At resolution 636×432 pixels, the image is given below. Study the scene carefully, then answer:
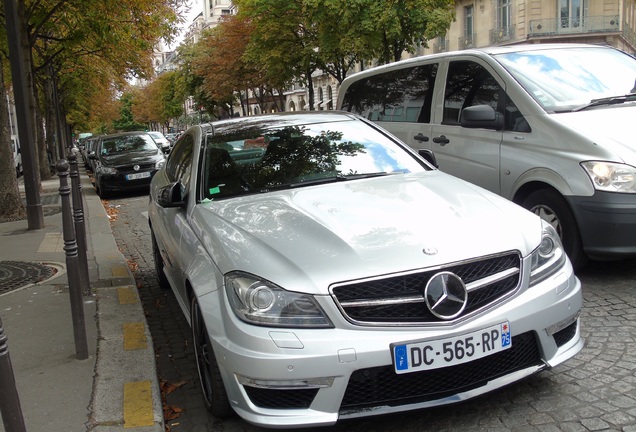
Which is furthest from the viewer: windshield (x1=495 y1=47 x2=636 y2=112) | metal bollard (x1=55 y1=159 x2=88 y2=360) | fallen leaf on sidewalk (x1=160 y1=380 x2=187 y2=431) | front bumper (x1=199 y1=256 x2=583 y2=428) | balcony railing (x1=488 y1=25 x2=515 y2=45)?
balcony railing (x1=488 y1=25 x2=515 y2=45)

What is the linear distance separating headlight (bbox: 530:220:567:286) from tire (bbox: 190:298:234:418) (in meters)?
1.60

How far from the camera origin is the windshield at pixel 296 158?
418 cm

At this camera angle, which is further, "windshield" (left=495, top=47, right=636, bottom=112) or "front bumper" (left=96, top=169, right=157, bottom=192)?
"front bumper" (left=96, top=169, right=157, bottom=192)

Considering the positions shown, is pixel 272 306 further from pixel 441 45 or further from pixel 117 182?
pixel 441 45

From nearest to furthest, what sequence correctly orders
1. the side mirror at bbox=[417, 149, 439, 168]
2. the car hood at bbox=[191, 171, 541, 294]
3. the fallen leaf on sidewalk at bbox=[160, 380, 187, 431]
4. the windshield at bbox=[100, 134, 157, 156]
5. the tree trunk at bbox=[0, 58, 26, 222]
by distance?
the car hood at bbox=[191, 171, 541, 294] → the fallen leaf on sidewalk at bbox=[160, 380, 187, 431] → the side mirror at bbox=[417, 149, 439, 168] → the tree trunk at bbox=[0, 58, 26, 222] → the windshield at bbox=[100, 134, 157, 156]

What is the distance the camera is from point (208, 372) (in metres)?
3.32

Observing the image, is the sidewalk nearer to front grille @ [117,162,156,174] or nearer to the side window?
the side window

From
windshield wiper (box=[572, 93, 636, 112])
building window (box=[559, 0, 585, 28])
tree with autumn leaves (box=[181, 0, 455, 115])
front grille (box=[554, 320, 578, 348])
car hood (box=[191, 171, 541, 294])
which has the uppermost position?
building window (box=[559, 0, 585, 28])

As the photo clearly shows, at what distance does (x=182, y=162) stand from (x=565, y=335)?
316 centimetres

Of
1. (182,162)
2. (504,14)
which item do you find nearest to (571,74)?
(182,162)

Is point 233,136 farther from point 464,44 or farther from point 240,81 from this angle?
point 240,81

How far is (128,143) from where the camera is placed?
1722 cm

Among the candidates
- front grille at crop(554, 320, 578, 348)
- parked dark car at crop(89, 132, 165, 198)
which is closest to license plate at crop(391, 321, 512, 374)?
front grille at crop(554, 320, 578, 348)

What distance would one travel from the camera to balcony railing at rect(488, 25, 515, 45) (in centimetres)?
3741
